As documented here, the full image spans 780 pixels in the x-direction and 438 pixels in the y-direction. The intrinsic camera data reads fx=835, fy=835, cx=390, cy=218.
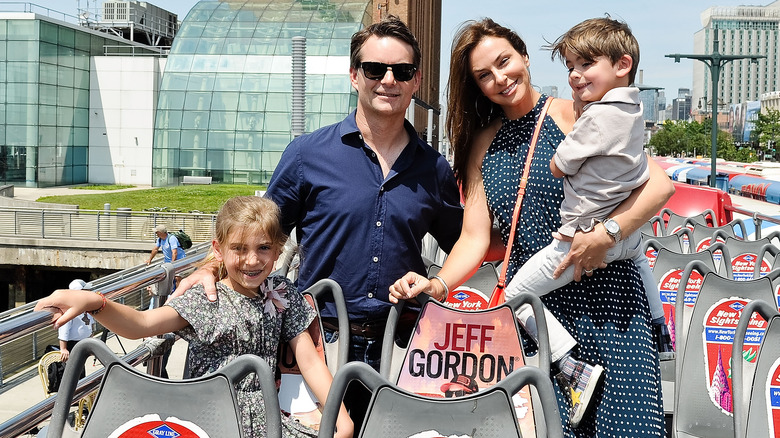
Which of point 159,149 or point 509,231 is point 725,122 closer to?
point 159,149

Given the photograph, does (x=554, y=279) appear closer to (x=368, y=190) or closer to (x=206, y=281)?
(x=368, y=190)

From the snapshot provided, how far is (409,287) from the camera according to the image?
10.0ft

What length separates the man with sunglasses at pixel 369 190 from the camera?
127 inches

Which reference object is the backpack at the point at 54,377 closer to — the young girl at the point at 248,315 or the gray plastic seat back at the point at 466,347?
the young girl at the point at 248,315

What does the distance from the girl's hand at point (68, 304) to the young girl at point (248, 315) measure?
27 centimetres

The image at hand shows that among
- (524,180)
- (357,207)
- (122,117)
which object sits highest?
(122,117)

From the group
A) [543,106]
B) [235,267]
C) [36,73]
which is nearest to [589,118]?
[543,106]

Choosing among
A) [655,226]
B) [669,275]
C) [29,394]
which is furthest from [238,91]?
[669,275]

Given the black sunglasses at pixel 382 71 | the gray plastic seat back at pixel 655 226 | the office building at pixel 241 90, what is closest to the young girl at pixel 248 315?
the black sunglasses at pixel 382 71

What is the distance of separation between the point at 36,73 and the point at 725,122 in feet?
576

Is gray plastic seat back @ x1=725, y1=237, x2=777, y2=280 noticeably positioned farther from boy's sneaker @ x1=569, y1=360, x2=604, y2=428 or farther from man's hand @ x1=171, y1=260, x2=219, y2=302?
man's hand @ x1=171, y1=260, x2=219, y2=302

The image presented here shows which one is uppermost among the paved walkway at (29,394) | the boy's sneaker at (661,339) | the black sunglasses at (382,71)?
the black sunglasses at (382,71)

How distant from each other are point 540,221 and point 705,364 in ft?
5.03

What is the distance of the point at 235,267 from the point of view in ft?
9.50
